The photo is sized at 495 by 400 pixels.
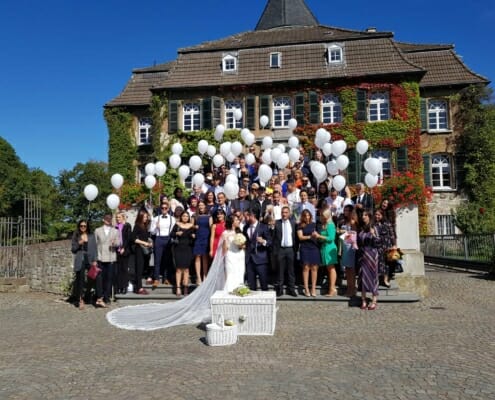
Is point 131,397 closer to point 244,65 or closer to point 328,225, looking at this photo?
point 328,225

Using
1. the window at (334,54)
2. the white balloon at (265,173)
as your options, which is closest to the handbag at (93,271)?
the white balloon at (265,173)

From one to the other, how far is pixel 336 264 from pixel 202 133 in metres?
17.7

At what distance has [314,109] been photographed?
25.8 metres

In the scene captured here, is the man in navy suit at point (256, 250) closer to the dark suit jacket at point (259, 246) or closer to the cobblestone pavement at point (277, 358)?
the dark suit jacket at point (259, 246)

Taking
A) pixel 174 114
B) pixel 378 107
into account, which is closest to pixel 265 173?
pixel 378 107

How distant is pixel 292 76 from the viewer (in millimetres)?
25859

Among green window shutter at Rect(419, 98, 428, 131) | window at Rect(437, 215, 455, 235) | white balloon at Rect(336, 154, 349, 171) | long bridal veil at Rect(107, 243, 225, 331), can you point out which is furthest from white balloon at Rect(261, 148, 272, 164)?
window at Rect(437, 215, 455, 235)

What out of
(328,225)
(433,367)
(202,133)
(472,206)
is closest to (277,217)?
(328,225)

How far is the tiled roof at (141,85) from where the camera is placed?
1129 inches

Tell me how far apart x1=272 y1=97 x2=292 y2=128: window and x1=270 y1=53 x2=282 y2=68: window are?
1.99 m

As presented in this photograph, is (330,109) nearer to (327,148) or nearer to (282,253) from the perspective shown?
(327,148)

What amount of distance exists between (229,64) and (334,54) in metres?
6.26

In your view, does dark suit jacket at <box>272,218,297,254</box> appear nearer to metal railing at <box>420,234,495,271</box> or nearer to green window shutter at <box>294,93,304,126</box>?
metal railing at <box>420,234,495,271</box>

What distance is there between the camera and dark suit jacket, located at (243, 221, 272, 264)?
9578 millimetres
